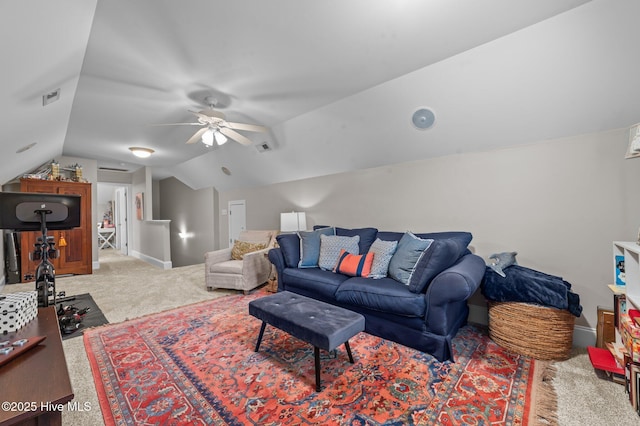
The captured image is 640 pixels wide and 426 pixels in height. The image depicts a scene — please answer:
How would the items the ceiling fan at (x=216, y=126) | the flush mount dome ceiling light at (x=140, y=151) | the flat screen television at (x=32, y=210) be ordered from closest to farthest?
the flat screen television at (x=32, y=210)
the ceiling fan at (x=216, y=126)
the flush mount dome ceiling light at (x=140, y=151)

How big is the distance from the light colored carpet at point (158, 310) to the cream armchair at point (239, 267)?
22 centimetres

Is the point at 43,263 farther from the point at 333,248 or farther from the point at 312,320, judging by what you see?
the point at 333,248

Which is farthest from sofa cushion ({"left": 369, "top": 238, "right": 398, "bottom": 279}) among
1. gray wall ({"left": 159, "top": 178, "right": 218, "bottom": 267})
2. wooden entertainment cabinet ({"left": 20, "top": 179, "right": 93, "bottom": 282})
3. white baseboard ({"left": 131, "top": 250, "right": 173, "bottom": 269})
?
wooden entertainment cabinet ({"left": 20, "top": 179, "right": 93, "bottom": 282})

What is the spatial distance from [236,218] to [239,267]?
2.36m

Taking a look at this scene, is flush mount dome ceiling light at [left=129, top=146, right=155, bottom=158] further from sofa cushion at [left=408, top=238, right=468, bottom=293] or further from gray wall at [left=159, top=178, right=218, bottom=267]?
sofa cushion at [left=408, top=238, right=468, bottom=293]

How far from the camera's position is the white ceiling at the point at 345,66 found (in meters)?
1.69

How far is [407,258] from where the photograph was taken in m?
2.52

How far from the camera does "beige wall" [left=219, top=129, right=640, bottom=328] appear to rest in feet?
6.98

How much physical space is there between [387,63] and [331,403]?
8.37ft

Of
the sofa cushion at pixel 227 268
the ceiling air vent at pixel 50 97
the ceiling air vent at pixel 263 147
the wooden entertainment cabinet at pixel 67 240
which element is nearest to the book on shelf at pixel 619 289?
the sofa cushion at pixel 227 268

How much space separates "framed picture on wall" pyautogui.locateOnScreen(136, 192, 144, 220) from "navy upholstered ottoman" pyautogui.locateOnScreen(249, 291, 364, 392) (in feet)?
20.2

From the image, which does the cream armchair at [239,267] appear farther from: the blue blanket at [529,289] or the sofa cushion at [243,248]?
the blue blanket at [529,289]

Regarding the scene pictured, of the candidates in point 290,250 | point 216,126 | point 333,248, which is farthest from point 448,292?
point 216,126

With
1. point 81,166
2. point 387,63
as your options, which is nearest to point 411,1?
point 387,63
